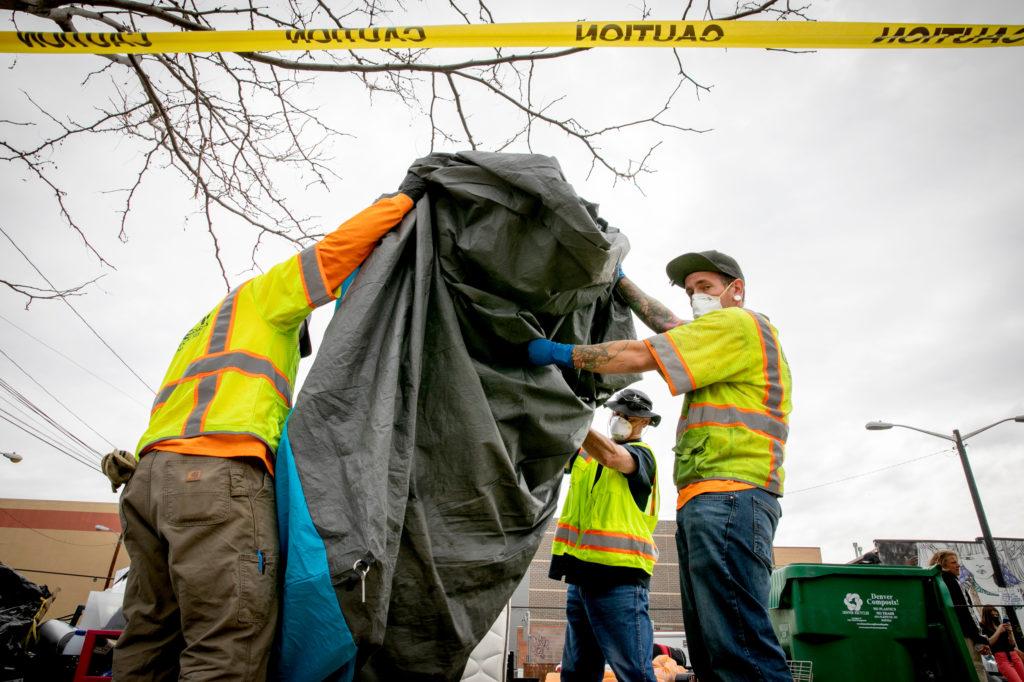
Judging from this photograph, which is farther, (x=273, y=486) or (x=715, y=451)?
(x=715, y=451)

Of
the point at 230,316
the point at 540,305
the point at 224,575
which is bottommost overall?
the point at 224,575

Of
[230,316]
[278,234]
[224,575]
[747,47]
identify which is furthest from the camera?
[278,234]

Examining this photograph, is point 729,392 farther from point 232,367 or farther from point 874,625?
point 874,625

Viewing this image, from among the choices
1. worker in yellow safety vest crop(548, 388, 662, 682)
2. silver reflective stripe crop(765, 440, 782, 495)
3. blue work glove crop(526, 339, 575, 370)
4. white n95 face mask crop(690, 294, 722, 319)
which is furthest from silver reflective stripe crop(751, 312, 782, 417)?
worker in yellow safety vest crop(548, 388, 662, 682)

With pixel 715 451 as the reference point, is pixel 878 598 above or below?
below

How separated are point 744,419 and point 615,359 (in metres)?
0.52

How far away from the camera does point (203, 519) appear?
1.78 m

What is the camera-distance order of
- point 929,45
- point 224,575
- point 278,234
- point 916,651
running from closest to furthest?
point 224,575, point 929,45, point 916,651, point 278,234

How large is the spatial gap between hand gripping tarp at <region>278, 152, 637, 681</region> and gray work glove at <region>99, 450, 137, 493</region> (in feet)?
2.34

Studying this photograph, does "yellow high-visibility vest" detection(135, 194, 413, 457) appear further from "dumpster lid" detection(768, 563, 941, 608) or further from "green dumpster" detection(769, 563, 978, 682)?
"dumpster lid" detection(768, 563, 941, 608)

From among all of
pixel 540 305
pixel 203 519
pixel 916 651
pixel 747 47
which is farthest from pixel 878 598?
pixel 203 519

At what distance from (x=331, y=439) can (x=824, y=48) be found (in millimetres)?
2476

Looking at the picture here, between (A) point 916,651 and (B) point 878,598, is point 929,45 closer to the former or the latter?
(B) point 878,598

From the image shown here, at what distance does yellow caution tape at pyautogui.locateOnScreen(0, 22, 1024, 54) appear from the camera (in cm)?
243
